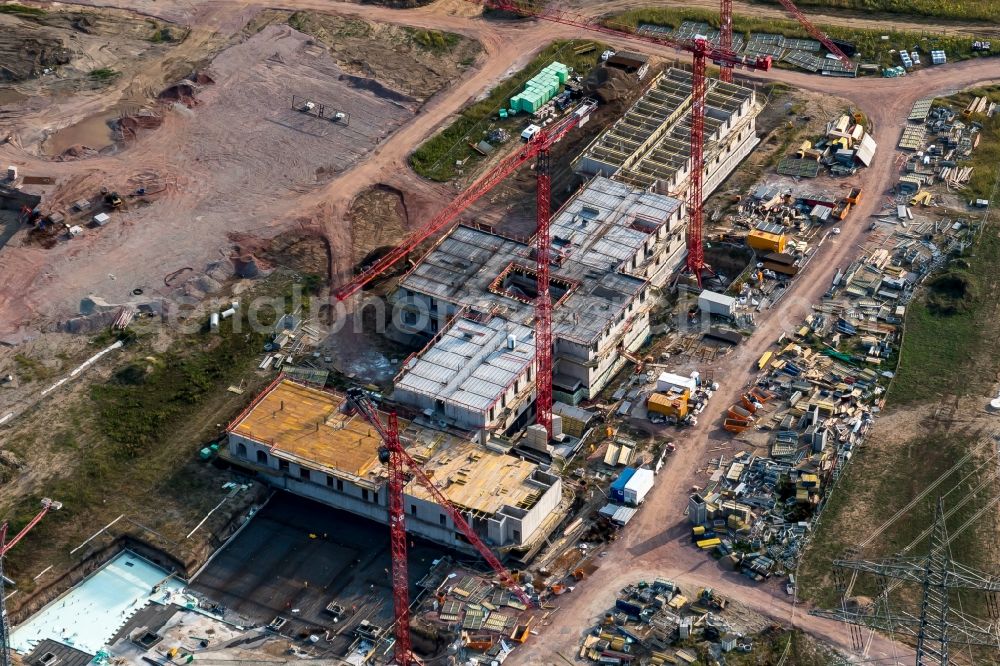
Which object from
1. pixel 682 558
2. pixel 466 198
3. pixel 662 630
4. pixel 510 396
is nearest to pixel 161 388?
pixel 510 396

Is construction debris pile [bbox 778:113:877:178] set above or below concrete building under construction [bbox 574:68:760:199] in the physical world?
below

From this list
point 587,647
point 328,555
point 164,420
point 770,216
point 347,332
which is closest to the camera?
point 587,647

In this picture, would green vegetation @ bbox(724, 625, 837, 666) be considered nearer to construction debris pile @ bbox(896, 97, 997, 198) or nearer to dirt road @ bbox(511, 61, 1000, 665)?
dirt road @ bbox(511, 61, 1000, 665)

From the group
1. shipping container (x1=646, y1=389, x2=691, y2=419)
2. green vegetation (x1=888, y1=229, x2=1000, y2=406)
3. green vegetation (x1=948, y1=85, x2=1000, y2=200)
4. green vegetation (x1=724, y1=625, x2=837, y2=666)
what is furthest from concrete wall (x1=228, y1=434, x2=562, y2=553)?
green vegetation (x1=948, y1=85, x2=1000, y2=200)

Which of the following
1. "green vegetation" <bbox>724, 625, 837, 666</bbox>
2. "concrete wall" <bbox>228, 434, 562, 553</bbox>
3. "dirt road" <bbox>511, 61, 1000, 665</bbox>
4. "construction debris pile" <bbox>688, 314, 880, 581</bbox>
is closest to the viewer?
"green vegetation" <bbox>724, 625, 837, 666</bbox>

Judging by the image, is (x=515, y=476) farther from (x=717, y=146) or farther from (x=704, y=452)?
(x=717, y=146)

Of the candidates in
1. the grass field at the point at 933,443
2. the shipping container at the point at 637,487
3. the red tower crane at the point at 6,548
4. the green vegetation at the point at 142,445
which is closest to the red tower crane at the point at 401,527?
the shipping container at the point at 637,487

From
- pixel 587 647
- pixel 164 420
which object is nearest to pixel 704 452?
pixel 587 647
